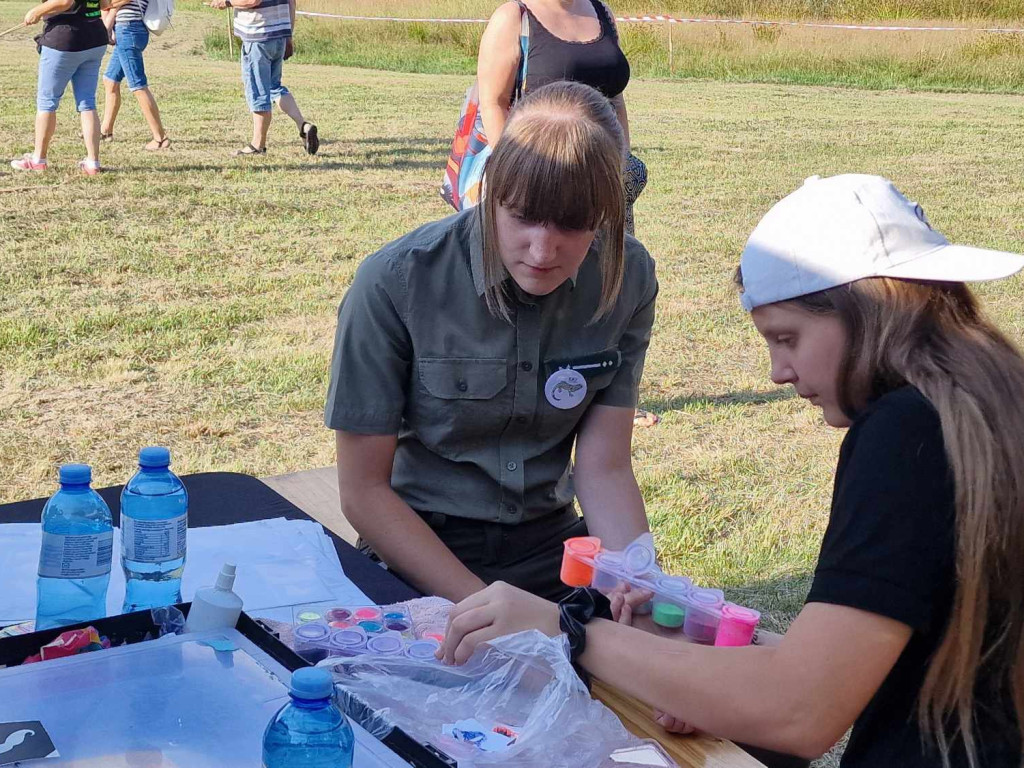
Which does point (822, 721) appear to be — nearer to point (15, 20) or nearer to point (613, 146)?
point (613, 146)

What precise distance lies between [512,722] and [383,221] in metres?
5.94

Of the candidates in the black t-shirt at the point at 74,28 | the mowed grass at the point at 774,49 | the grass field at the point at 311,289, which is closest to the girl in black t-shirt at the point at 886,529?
the grass field at the point at 311,289

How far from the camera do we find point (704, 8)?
2047cm

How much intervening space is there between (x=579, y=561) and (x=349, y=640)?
302mm

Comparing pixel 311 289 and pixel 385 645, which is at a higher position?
pixel 385 645

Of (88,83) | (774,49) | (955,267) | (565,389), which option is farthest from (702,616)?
(774,49)

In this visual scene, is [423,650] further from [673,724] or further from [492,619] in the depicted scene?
[673,724]

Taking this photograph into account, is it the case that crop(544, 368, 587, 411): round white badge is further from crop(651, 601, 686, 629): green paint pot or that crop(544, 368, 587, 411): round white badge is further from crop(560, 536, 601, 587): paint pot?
crop(651, 601, 686, 629): green paint pot

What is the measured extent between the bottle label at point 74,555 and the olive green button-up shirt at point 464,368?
50cm

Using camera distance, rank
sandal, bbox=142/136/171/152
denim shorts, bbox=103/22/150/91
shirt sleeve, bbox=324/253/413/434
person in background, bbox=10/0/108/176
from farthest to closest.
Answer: sandal, bbox=142/136/171/152 < denim shorts, bbox=103/22/150/91 < person in background, bbox=10/0/108/176 < shirt sleeve, bbox=324/253/413/434

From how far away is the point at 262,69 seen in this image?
8156 millimetres

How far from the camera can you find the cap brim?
124 centimetres

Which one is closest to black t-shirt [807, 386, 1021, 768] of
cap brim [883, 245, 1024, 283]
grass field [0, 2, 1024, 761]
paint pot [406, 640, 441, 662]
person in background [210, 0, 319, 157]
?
cap brim [883, 245, 1024, 283]

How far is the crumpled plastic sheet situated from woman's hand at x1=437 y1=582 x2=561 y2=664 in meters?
0.02
